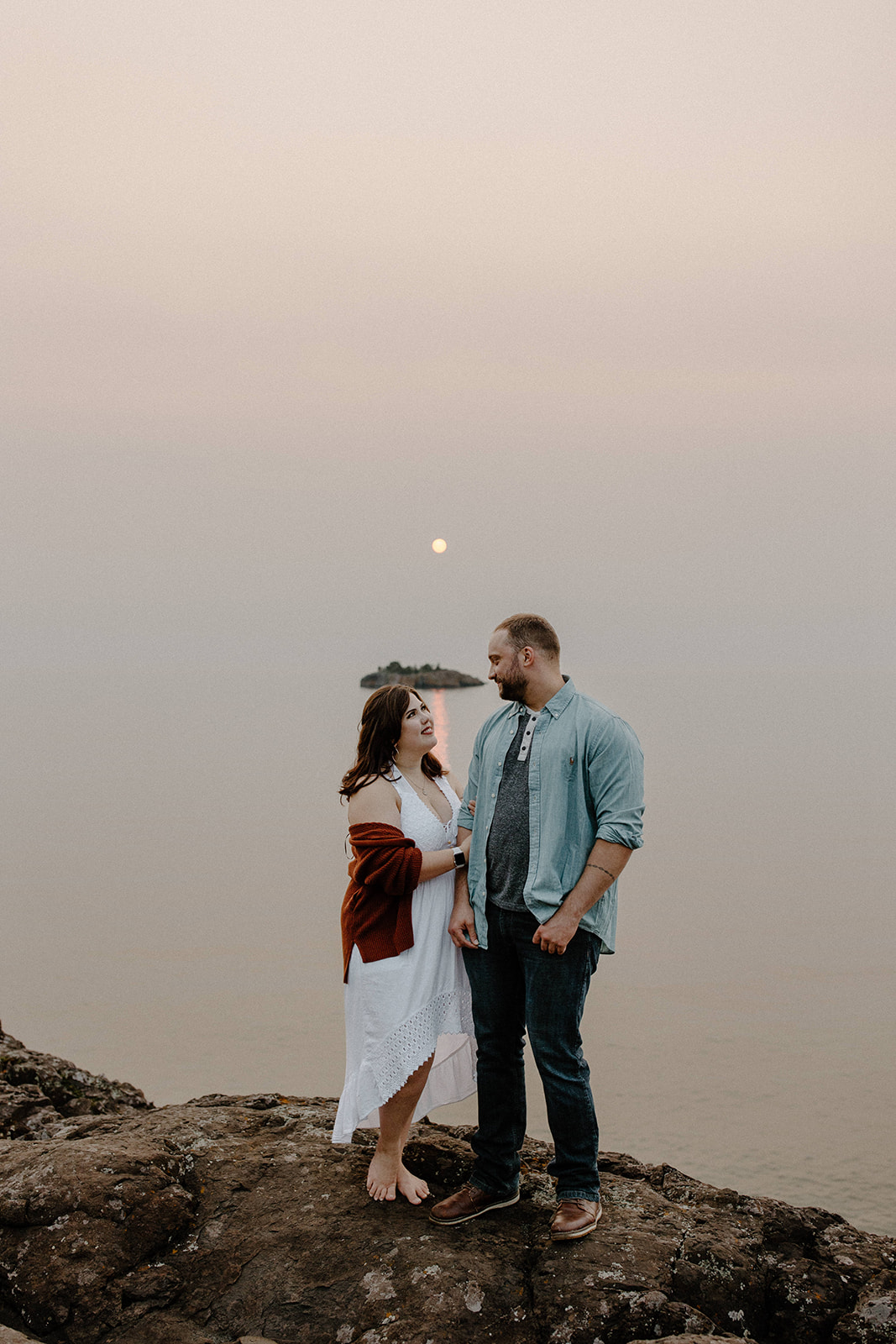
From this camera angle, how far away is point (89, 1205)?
3338 millimetres

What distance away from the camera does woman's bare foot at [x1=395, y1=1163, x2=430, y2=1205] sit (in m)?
3.60

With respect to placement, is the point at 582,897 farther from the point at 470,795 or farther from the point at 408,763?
the point at 408,763

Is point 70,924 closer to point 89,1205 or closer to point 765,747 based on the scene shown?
point 89,1205

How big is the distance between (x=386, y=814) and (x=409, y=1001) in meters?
0.73

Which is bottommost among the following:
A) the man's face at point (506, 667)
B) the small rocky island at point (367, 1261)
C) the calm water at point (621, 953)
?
the calm water at point (621, 953)

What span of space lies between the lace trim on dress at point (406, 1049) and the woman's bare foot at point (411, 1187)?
0.32 meters

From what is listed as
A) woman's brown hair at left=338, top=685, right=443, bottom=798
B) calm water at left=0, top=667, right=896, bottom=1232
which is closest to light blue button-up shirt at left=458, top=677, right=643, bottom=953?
woman's brown hair at left=338, top=685, right=443, bottom=798

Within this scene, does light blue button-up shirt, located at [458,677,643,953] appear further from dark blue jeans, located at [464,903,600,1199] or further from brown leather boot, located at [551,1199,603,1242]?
brown leather boot, located at [551,1199,603,1242]

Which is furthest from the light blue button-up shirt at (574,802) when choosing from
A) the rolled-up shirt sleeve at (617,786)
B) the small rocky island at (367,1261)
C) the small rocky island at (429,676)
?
the small rocky island at (429,676)

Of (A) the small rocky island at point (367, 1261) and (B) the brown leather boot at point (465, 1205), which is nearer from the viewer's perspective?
(A) the small rocky island at point (367, 1261)

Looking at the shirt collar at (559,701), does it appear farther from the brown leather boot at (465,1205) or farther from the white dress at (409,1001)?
the brown leather boot at (465,1205)

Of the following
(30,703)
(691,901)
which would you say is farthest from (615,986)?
(30,703)

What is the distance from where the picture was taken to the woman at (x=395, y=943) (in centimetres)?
361

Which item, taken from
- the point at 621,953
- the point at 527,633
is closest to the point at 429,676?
the point at 621,953
